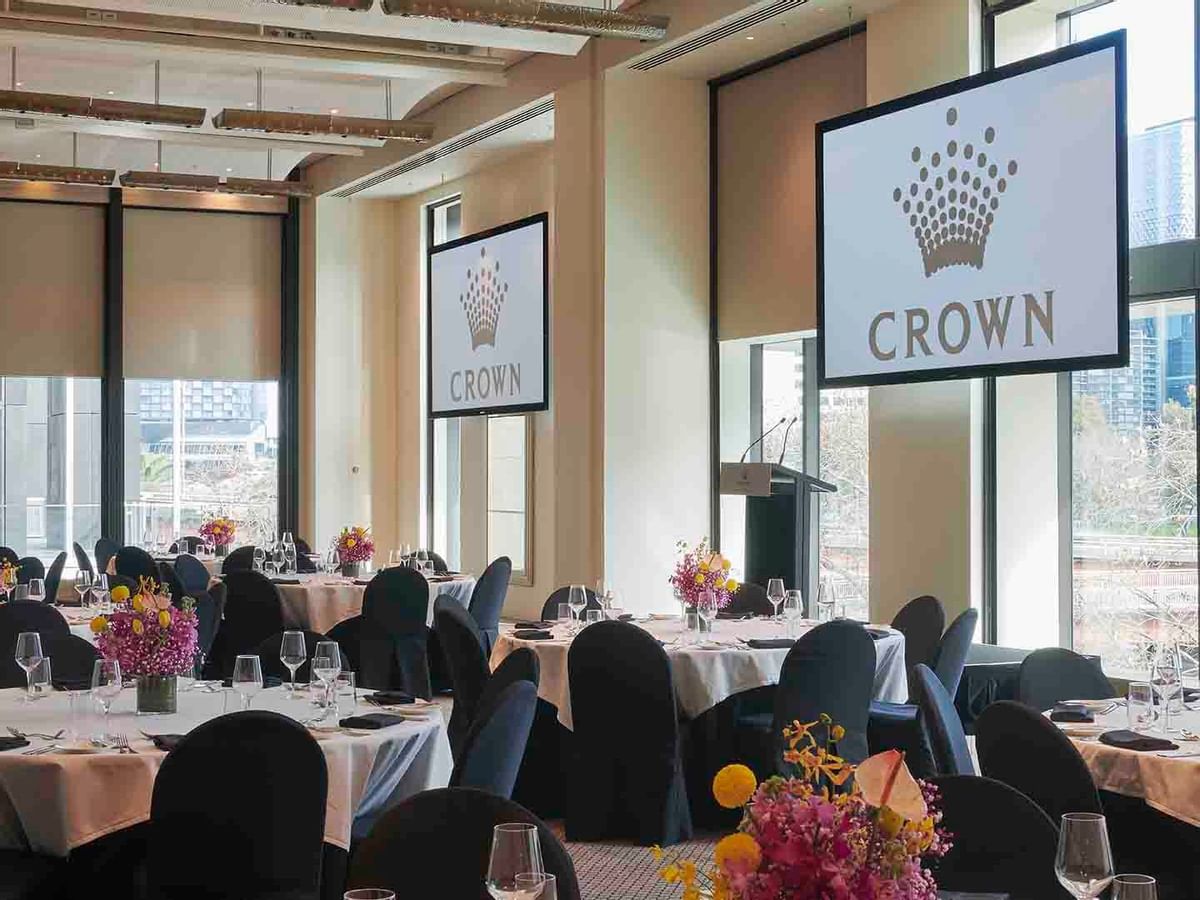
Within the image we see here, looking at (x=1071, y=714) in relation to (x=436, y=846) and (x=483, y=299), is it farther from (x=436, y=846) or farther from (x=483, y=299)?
(x=483, y=299)

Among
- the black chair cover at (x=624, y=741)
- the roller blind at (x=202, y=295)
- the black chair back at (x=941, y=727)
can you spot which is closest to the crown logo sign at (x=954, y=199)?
the black chair cover at (x=624, y=741)

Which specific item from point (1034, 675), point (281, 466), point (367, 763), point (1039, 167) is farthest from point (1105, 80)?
point (281, 466)

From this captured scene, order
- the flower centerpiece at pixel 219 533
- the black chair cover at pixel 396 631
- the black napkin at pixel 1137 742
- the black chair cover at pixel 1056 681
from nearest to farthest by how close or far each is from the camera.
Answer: the black napkin at pixel 1137 742, the black chair cover at pixel 1056 681, the black chair cover at pixel 396 631, the flower centerpiece at pixel 219 533

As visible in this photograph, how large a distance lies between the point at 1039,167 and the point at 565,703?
3664mm

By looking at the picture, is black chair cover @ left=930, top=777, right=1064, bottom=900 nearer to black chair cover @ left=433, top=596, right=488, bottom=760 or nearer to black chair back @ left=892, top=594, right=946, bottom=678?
black chair cover @ left=433, top=596, right=488, bottom=760

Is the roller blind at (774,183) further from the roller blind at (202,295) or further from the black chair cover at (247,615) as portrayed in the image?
the roller blind at (202,295)

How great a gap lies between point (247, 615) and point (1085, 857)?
7.61 meters

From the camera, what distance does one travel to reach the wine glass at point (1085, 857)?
2.02m

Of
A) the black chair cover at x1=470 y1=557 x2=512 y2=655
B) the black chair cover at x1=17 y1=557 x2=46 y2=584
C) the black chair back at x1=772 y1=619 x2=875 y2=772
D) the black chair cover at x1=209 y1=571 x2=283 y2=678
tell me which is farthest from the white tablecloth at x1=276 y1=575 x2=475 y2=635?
the black chair back at x1=772 y1=619 x2=875 y2=772

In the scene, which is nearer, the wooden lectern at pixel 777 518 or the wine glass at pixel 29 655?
the wine glass at pixel 29 655

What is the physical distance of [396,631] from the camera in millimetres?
8602

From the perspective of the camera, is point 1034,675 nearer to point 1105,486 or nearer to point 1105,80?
point 1105,486

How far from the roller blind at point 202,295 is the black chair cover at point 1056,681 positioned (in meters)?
11.7

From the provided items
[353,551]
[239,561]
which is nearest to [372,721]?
[353,551]
